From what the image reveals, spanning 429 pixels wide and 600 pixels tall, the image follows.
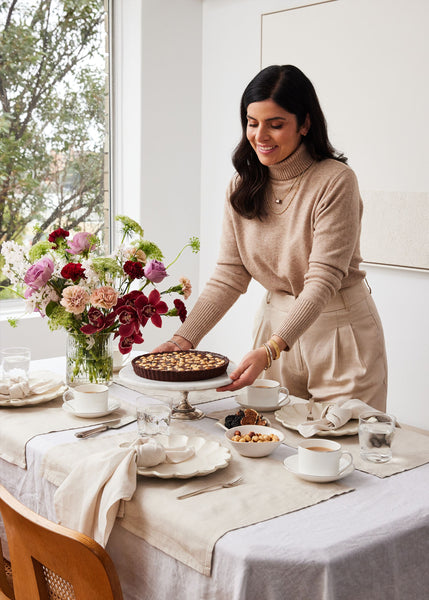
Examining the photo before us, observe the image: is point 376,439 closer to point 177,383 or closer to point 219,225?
point 177,383

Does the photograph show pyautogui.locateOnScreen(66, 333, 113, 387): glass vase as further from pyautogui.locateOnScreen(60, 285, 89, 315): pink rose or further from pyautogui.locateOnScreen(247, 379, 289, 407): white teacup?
pyautogui.locateOnScreen(247, 379, 289, 407): white teacup

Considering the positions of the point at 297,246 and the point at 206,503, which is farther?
the point at 297,246

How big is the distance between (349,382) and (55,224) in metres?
2.59

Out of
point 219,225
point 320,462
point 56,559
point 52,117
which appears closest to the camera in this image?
point 56,559

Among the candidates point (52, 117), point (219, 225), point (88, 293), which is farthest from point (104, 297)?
point (219, 225)

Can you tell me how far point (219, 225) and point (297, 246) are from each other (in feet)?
8.02

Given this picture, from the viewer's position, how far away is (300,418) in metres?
1.88

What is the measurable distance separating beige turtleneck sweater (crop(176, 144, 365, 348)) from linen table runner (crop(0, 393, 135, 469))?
17.2 inches

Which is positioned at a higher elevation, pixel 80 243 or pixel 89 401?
pixel 80 243

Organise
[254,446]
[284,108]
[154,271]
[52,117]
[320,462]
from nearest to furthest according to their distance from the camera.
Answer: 1. [320,462]
2. [254,446]
3. [154,271]
4. [284,108]
5. [52,117]

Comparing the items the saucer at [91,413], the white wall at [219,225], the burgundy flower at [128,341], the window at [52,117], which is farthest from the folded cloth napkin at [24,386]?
the window at [52,117]

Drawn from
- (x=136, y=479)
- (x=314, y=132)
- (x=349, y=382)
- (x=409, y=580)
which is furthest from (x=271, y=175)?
(x=409, y=580)

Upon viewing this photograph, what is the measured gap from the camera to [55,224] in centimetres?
434

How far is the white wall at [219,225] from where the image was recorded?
369cm
